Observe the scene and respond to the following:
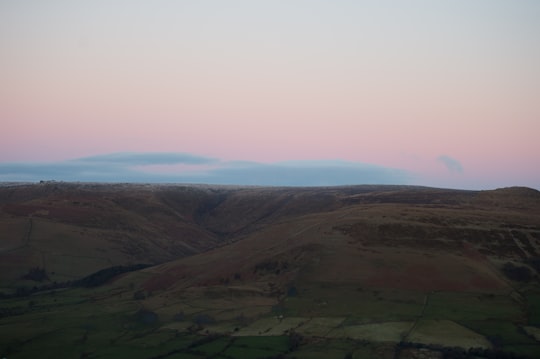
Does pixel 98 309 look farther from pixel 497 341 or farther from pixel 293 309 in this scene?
pixel 497 341

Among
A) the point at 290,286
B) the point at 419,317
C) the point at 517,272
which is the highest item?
the point at 517,272

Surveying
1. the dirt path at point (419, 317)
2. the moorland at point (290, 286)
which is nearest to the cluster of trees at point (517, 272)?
the moorland at point (290, 286)

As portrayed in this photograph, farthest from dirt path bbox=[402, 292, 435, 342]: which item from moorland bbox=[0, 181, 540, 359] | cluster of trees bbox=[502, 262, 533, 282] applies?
cluster of trees bbox=[502, 262, 533, 282]

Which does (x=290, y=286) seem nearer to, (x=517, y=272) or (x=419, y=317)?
(x=419, y=317)

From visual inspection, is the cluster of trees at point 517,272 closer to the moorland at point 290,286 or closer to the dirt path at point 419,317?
the moorland at point 290,286

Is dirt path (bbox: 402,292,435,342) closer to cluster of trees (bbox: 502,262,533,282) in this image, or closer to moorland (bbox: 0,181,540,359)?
moorland (bbox: 0,181,540,359)

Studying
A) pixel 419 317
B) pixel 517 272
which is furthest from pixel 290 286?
pixel 517 272

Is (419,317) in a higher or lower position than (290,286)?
lower

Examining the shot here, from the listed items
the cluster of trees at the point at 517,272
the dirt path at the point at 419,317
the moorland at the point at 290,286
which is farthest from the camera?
the cluster of trees at the point at 517,272
